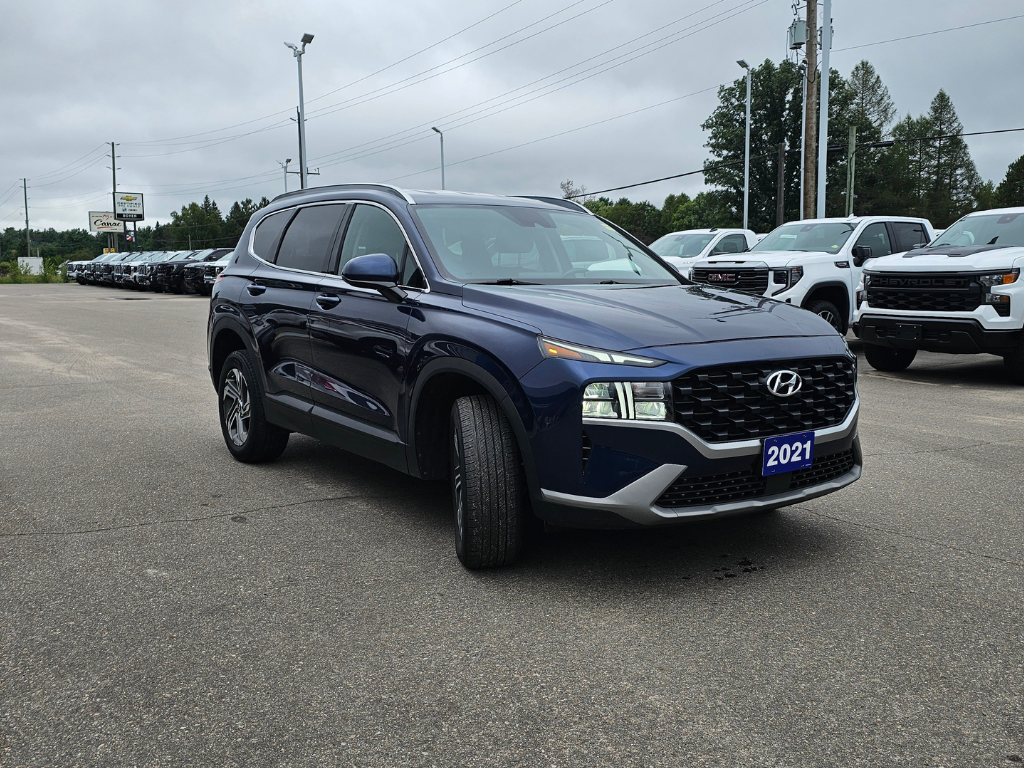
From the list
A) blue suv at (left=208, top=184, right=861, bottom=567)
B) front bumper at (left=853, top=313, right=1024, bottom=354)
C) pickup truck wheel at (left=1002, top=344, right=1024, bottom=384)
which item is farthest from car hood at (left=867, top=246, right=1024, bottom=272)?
blue suv at (left=208, top=184, right=861, bottom=567)

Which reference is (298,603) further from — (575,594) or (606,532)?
(606,532)

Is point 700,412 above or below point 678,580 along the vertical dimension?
above

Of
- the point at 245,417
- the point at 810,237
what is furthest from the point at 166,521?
the point at 810,237

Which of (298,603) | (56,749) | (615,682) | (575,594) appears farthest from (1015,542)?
(56,749)

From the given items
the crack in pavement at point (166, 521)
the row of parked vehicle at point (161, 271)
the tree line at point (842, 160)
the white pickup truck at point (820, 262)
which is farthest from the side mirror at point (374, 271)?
the tree line at point (842, 160)

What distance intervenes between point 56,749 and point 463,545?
5.66ft

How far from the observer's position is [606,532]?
4.52m

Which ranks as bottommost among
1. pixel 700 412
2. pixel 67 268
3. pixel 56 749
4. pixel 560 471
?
pixel 56 749

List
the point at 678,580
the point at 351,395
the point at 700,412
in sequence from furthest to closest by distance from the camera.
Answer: the point at 351,395 < the point at 678,580 < the point at 700,412

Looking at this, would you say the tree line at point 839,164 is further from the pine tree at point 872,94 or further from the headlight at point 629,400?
the headlight at point 629,400

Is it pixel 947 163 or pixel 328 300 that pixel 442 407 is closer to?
pixel 328 300

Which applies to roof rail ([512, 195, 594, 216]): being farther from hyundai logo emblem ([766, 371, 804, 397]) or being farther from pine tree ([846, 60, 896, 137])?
pine tree ([846, 60, 896, 137])

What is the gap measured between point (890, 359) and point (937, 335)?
4.88 feet

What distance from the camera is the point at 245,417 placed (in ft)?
19.8
